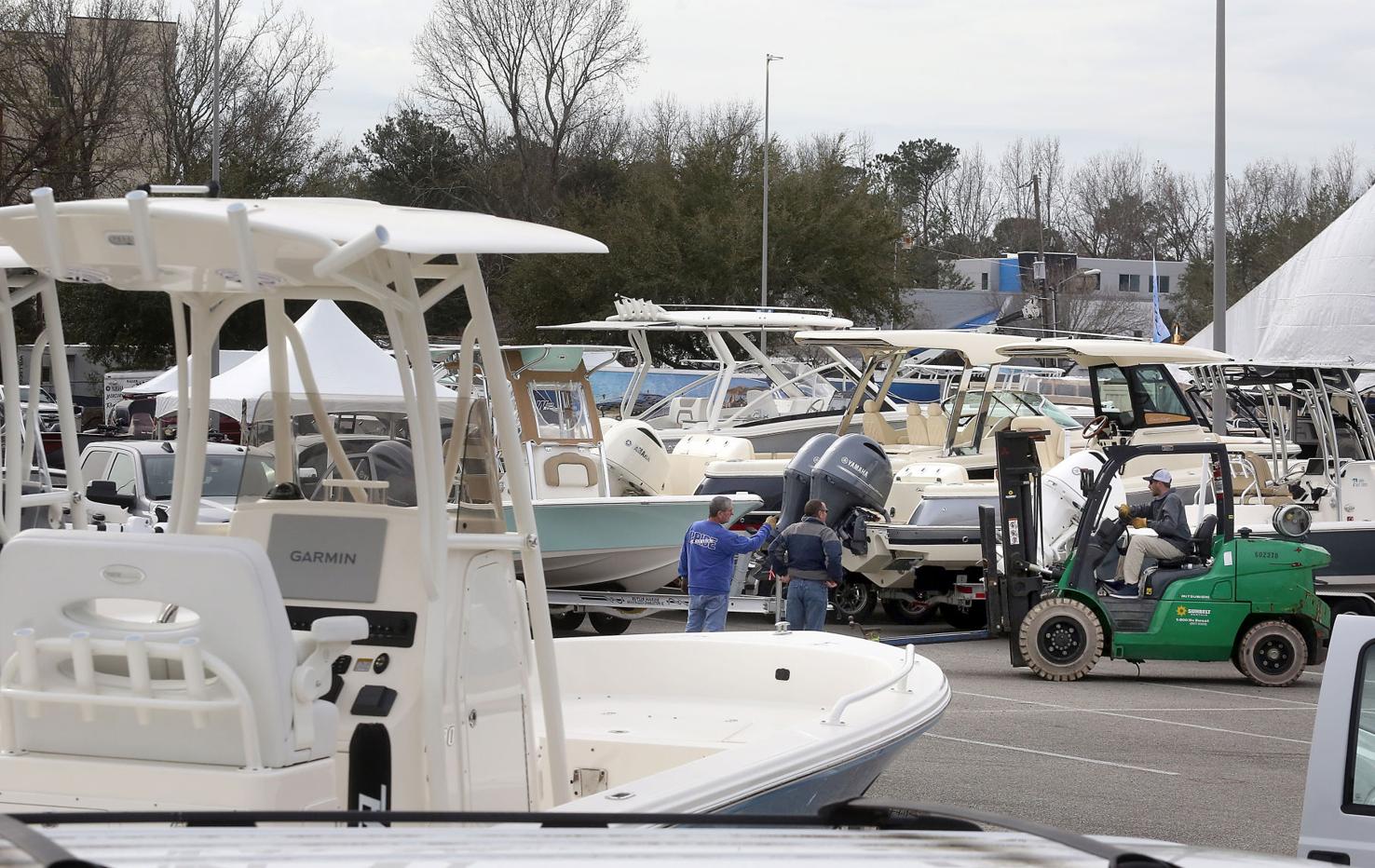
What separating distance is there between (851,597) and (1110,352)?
410 cm

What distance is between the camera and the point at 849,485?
626 inches

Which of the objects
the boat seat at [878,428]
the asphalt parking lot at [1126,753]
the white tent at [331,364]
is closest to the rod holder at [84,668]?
the asphalt parking lot at [1126,753]

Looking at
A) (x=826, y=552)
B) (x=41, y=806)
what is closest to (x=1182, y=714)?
(x=826, y=552)

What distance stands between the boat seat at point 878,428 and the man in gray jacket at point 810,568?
723cm

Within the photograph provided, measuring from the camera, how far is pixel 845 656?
7.73 metres

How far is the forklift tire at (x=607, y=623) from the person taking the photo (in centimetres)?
1596

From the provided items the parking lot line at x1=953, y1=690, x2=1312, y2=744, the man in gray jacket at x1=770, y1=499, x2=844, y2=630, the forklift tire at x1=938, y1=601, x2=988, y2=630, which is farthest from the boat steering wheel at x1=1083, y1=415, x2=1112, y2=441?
the parking lot line at x1=953, y1=690, x2=1312, y2=744

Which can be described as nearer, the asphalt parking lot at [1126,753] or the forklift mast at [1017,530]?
the asphalt parking lot at [1126,753]

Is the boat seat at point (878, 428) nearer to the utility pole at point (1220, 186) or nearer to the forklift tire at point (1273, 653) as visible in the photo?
the utility pole at point (1220, 186)

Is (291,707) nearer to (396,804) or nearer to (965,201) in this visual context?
(396,804)

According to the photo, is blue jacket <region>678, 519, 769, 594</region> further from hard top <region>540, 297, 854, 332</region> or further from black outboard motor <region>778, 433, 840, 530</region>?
hard top <region>540, 297, 854, 332</region>

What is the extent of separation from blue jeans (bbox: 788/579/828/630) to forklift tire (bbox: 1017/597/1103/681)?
1.71m

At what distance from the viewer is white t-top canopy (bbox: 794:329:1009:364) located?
62.7ft

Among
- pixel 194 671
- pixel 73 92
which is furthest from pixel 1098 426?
pixel 73 92
